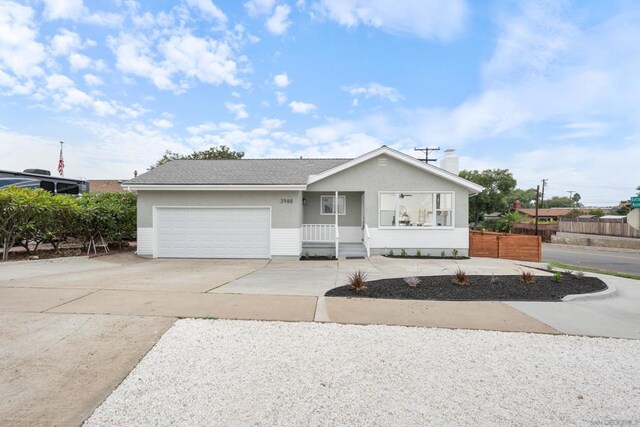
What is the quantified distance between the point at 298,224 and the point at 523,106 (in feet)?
39.0

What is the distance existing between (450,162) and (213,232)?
11.8 m

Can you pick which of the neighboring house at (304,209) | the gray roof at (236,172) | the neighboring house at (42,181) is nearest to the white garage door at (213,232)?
the neighboring house at (304,209)

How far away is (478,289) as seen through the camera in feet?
24.8

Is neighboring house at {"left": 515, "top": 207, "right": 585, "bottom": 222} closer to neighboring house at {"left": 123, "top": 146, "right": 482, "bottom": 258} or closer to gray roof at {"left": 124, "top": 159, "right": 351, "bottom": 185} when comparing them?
neighboring house at {"left": 123, "top": 146, "right": 482, "bottom": 258}

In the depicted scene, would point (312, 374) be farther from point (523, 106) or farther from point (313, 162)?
point (523, 106)

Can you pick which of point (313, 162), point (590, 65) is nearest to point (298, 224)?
point (313, 162)

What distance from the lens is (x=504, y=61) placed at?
1342 centimetres

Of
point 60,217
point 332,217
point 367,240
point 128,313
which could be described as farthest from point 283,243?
point 60,217

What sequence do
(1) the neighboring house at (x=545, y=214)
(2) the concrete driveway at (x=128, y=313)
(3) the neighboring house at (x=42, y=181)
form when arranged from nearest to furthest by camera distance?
(2) the concrete driveway at (x=128, y=313), (3) the neighboring house at (x=42, y=181), (1) the neighboring house at (x=545, y=214)

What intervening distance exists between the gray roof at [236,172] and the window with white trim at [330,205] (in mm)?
1385

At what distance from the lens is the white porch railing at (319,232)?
1483cm

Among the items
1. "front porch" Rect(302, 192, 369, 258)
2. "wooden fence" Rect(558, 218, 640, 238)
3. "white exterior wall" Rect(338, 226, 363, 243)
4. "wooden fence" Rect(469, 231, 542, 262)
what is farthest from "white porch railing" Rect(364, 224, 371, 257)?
"wooden fence" Rect(558, 218, 640, 238)

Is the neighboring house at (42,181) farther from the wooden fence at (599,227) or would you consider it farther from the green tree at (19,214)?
the wooden fence at (599,227)

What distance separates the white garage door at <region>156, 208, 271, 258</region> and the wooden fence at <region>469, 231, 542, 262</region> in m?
9.25
